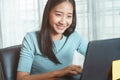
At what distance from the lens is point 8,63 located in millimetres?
1239

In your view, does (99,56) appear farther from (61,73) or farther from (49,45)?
(49,45)

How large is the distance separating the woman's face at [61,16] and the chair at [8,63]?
28 cm

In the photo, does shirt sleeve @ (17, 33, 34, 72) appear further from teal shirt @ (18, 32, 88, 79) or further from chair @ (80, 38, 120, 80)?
chair @ (80, 38, 120, 80)

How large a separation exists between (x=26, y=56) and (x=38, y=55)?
9 cm

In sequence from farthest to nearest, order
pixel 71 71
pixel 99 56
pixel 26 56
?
pixel 26 56 < pixel 71 71 < pixel 99 56

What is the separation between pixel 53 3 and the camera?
120 centimetres

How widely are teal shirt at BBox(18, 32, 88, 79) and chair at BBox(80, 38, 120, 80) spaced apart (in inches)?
17.1

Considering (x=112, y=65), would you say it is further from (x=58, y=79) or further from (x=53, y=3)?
(x=53, y=3)

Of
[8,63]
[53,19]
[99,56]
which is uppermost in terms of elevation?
[53,19]

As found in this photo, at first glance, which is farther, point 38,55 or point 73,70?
point 38,55

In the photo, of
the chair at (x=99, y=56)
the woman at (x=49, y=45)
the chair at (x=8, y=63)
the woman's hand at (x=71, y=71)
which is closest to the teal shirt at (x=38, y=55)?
the woman at (x=49, y=45)

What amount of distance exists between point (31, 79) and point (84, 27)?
1.30m

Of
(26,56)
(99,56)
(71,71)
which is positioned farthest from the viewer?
(26,56)

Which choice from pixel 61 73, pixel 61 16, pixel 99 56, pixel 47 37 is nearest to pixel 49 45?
pixel 47 37
